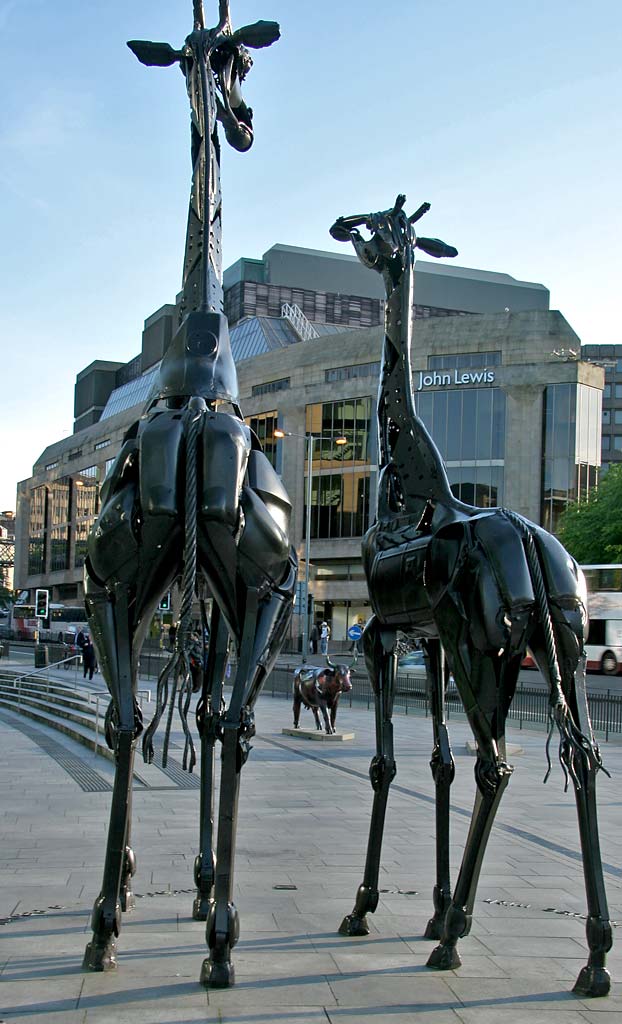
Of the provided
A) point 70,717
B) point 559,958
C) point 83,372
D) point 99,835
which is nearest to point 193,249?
point 559,958

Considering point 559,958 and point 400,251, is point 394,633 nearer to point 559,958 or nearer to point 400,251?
point 559,958

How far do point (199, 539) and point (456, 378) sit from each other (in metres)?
57.3

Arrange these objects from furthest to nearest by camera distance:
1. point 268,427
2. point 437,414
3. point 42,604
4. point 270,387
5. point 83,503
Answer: point 83,503
point 270,387
point 268,427
point 437,414
point 42,604

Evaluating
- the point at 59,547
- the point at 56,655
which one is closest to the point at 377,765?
the point at 56,655

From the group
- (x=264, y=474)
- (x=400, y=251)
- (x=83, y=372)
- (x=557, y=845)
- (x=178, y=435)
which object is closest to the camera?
(x=178, y=435)

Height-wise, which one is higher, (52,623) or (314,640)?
(314,640)

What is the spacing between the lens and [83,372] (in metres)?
125

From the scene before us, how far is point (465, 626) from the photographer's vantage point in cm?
671

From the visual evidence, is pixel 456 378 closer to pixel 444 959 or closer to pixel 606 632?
pixel 606 632

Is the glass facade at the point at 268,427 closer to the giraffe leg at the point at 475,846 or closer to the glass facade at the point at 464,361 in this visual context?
the glass facade at the point at 464,361

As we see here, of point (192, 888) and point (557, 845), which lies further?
point (557, 845)

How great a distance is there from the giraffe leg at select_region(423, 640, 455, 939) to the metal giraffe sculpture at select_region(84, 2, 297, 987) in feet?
4.91

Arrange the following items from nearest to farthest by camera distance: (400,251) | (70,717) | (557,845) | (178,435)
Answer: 1. (178,435)
2. (400,251)
3. (557,845)
4. (70,717)

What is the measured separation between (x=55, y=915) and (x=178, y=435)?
3.65 meters
